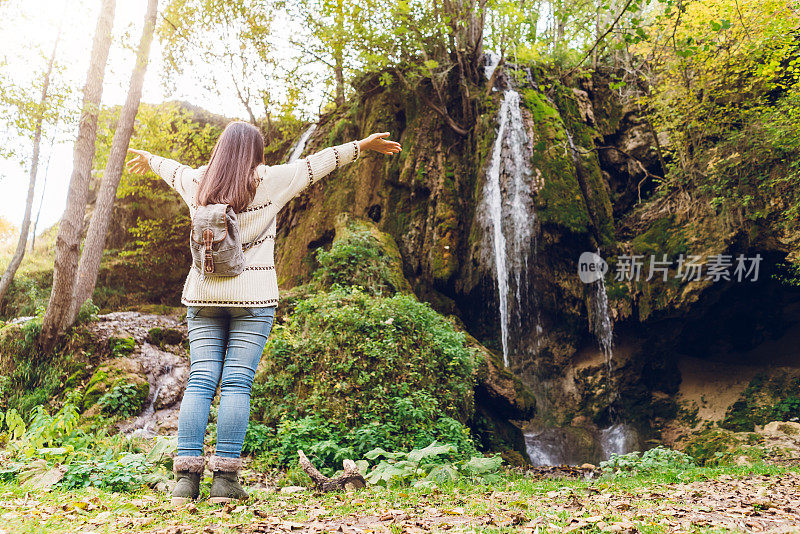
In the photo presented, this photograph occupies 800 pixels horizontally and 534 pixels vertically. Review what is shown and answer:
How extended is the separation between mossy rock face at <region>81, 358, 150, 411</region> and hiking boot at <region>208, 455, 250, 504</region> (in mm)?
5292

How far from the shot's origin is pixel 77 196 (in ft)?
25.5

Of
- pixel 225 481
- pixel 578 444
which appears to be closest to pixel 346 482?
pixel 225 481

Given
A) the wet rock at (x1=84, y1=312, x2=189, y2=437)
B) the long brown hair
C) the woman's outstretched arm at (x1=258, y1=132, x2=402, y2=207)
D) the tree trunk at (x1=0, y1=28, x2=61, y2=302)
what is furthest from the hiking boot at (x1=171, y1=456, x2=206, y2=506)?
the tree trunk at (x1=0, y1=28, x2=61, y2=302)

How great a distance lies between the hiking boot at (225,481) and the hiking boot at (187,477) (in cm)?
8

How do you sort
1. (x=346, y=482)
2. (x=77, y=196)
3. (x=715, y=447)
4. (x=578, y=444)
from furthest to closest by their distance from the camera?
1. (x=578, y=444)
2. (x=77, y=196)
3. (x=715, y=447)
4. (x=346, y=482)

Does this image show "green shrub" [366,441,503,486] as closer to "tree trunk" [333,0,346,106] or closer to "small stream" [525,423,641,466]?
"small stream" [525,423,641,466]

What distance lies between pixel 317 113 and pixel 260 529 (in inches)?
628

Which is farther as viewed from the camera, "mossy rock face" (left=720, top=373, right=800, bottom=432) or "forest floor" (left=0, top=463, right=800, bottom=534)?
"mossy rock face" (left=720, top=373, right=800, bottom=432)

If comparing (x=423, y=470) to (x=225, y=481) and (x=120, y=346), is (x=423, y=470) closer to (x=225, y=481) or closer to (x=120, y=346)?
(x=225, y=481)

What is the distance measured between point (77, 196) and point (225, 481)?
23.5ft

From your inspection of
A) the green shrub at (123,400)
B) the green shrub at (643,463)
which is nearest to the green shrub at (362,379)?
the green shrub at (643,463)

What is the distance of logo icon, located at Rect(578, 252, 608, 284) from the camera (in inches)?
426

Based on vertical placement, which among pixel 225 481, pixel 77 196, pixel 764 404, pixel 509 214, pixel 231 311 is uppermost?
pixel 509 214

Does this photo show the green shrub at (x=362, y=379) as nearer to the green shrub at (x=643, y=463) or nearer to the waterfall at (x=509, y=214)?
the green shrub at (x=643, y=463)
